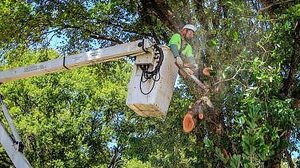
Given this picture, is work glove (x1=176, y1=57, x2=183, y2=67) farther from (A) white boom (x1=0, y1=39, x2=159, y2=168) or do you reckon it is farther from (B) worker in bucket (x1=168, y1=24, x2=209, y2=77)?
(A) white boom (x1=0, y1=39, x2=159, y2=168)

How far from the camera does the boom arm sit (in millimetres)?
6680

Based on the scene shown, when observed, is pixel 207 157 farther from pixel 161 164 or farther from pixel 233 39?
pixel 233 39

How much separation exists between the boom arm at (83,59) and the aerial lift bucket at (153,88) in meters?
0.17

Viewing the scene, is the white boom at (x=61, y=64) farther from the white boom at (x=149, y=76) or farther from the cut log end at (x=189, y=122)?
the cut log end at (x=189, y=122)

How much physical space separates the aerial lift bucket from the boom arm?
174mm

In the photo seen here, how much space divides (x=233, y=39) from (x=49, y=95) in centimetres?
1516

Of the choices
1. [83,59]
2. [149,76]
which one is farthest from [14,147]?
[149,76]

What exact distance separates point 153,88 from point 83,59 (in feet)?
5.77

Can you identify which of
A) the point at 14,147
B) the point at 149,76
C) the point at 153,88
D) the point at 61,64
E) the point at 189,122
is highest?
the point at 61,64

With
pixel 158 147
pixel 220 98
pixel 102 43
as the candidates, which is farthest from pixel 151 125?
pixel 220 98

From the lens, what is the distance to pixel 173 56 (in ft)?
21.4

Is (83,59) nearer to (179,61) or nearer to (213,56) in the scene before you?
(179,61)

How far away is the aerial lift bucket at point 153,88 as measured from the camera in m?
6.16

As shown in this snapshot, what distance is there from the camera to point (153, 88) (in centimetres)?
618
